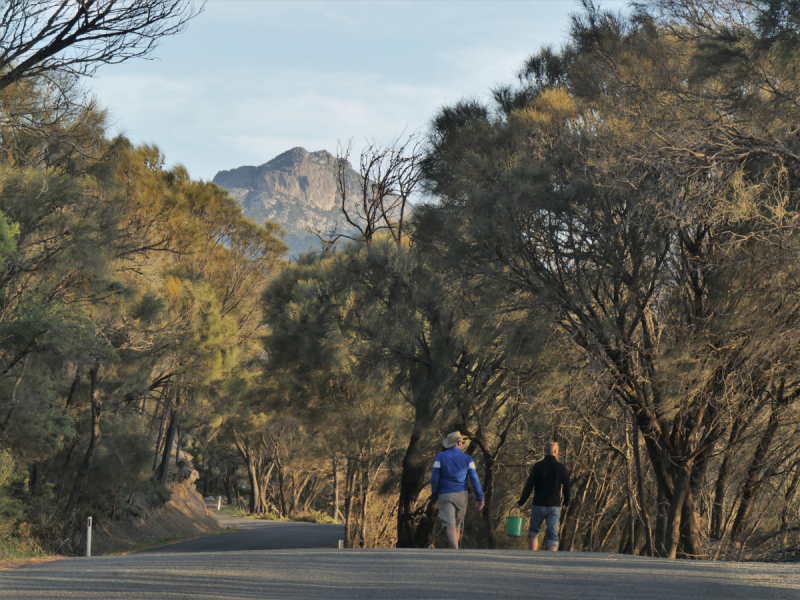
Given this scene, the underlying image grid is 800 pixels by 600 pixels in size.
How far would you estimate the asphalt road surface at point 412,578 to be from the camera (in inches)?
212

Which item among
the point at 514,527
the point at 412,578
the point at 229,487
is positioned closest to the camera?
the point at 412,578

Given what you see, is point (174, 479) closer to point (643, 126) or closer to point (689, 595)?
point (643, 126)

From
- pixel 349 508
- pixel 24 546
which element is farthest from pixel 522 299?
pixel 349 508

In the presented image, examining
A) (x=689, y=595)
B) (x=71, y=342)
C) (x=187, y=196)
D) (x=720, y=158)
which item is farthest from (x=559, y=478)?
(x=187, y=196)

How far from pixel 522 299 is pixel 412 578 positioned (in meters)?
5.17

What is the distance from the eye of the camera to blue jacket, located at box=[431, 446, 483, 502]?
8.69 metres

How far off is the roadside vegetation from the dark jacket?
1.38 m

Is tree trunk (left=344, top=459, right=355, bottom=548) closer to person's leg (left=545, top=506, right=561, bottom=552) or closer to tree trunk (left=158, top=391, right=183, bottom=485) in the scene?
tree trunk (left=158, top=391, right=183, bottom=485)

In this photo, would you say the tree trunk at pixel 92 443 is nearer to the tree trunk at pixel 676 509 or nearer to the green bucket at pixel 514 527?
the green bucket at pixel 514 527

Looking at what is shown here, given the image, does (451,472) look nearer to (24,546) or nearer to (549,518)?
(549,518)

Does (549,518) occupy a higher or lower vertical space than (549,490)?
lower

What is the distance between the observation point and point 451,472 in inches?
342

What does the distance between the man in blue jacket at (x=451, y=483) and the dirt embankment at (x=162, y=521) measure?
15.0m

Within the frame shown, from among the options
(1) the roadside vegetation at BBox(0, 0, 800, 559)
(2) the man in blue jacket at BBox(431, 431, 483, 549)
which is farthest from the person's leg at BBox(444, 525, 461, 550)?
(1) the roadside vegetation at BBox(0, 0, 800, 559)
